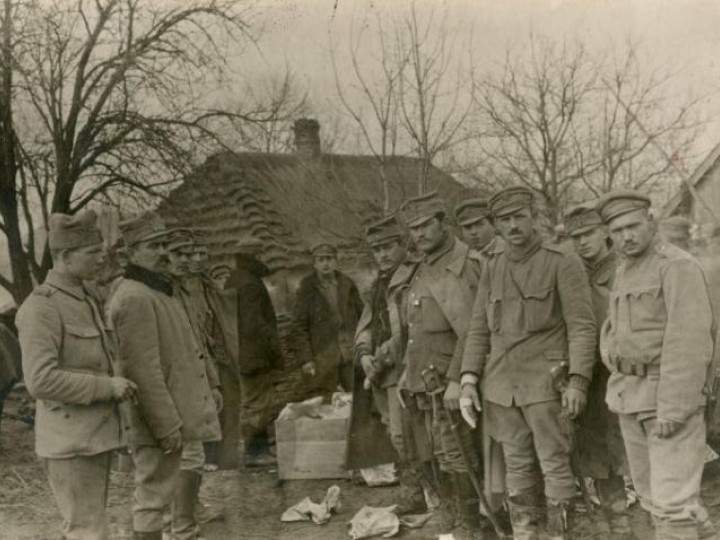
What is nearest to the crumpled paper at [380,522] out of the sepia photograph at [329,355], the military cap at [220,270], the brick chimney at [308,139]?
the sepia photograph at [329,355]

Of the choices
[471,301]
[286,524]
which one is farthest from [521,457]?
[286,524]

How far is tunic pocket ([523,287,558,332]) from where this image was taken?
4492 mm

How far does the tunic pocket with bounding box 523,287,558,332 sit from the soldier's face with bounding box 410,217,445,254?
914mm

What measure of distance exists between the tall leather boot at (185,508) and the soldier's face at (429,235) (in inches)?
84.0

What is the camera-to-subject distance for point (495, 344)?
4676 mm

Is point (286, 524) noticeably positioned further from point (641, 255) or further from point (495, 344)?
point (641, 255)

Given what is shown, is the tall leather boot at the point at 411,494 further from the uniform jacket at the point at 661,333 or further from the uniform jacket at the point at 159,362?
the uniform jacket at the point at 661,333

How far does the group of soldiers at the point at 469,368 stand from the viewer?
3.82 metres

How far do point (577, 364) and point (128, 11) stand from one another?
724cm

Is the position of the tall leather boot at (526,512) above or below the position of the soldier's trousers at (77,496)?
below

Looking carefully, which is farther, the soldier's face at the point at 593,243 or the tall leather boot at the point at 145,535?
the soldier's face at the point at 593,243

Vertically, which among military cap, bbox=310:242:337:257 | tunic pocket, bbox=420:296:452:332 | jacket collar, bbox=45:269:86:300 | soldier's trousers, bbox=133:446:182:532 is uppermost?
military cap, bbox=310:242:337:257

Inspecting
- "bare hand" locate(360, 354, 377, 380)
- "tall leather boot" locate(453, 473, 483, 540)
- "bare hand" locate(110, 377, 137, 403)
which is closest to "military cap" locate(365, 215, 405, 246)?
"bare hand" locate(360, 354, 377, 380)

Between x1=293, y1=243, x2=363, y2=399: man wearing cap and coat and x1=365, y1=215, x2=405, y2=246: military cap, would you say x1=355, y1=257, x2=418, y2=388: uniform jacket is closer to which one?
x1=365, y1=215, x2=405, y2=246: military cap
